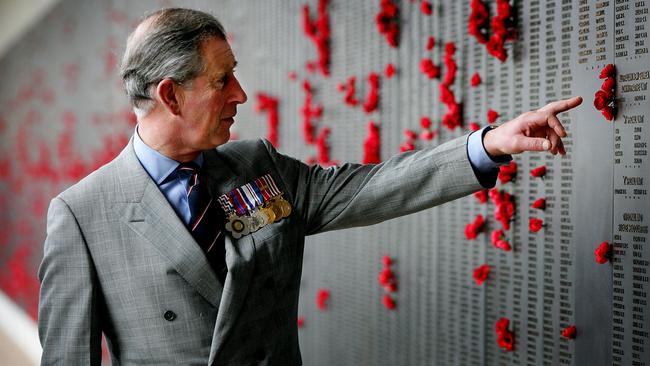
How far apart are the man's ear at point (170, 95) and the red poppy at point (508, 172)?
1.01m

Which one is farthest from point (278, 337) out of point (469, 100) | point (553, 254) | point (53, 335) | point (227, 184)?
point (469, 100)

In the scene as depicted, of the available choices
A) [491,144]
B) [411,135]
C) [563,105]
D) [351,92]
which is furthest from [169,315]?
[351,92]

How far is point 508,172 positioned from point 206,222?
957 mm

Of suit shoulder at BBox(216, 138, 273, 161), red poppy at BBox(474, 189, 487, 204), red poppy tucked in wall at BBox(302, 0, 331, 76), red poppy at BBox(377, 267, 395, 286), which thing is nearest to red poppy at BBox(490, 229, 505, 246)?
red poppy at BBox(474, 189, 487, 204)

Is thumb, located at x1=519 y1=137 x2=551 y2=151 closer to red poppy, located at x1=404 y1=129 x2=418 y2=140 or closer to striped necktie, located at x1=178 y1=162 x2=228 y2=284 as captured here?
striped necktie, located at x1=178 y1=162 x2=228 y2=284

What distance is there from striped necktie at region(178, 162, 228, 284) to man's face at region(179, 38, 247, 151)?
0.10 meters

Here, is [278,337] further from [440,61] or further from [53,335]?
[440,61]

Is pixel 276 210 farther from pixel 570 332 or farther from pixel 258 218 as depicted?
pixel 570 332

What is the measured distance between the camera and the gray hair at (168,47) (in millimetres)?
1464

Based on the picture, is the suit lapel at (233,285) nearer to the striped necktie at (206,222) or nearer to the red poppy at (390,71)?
the striped necktie at (206,222)

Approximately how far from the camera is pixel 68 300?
1.43 metres

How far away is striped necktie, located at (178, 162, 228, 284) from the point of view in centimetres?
153

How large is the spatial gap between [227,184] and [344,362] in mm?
1428

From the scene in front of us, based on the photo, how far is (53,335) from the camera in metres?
1.44
